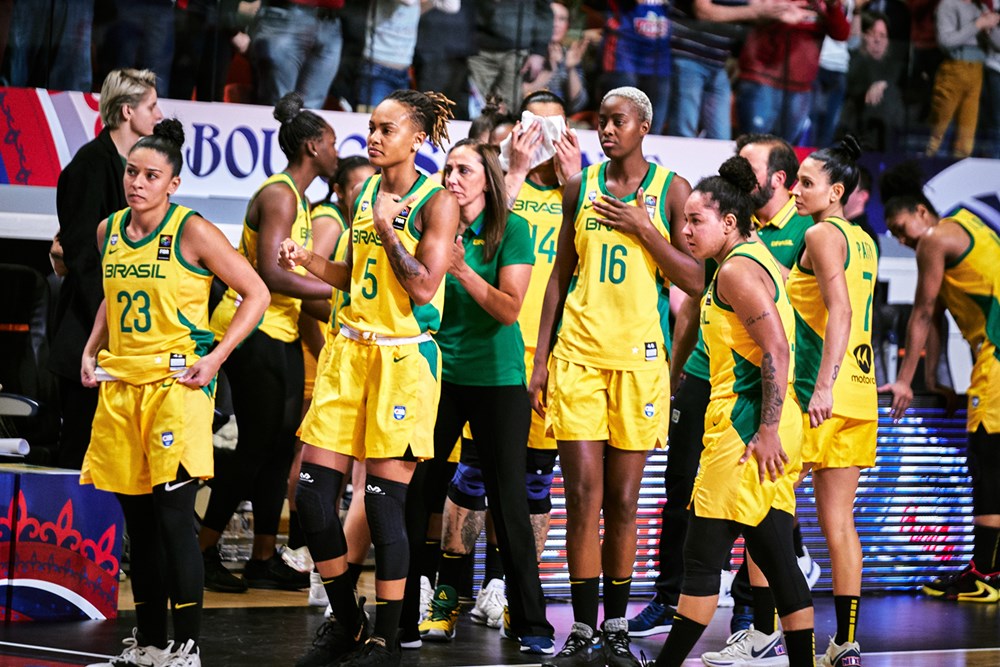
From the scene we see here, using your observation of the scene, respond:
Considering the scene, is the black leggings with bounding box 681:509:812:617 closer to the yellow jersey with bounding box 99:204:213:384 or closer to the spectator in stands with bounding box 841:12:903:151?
the yellow jersey with bounding box 99:204:213:384

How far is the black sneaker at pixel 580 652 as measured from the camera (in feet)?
14.7

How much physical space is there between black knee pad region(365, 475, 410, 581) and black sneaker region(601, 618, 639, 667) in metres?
0.83

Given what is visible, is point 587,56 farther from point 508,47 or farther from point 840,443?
point 840,443

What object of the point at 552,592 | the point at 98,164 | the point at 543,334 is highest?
the point at 98,164

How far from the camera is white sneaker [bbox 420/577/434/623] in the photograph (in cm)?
515

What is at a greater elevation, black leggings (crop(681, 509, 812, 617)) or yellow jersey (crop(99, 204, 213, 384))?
yellow jersey (crop(99, 204, 213, 384))

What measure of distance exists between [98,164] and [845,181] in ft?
10.1

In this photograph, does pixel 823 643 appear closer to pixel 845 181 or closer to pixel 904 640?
pixel 904 640

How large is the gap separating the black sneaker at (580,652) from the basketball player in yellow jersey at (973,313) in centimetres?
261

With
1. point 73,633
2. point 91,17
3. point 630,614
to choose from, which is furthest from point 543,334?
point 91,17

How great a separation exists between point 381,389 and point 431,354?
0.74ft

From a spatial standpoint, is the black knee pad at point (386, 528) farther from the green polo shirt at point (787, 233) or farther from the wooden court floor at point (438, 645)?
the green polo shirt at point (787, 233)

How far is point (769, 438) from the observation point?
383 centimetres

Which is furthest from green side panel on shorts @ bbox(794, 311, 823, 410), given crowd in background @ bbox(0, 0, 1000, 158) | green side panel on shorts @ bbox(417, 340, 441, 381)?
crowd in background @ bbox(0, 0, 1000, 158)
